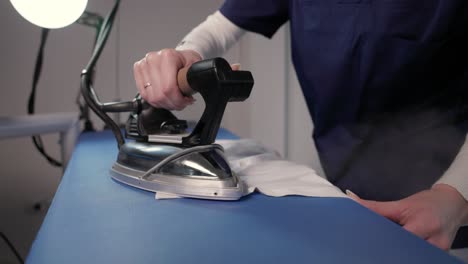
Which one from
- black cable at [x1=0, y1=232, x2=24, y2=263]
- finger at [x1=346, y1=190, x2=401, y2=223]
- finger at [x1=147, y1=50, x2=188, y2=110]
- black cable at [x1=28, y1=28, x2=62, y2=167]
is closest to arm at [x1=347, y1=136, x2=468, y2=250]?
finger at [x1=346, y1=190, x2=401, y2=223]

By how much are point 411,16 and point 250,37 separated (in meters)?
0.68

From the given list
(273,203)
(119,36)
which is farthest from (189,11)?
(273,203)

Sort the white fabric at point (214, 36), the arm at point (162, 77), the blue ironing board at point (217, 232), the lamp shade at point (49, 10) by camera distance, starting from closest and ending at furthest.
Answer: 1. the blue ironing board at point (217, 232)
2. the arm at point (162, 77)
3. the lamp shade at point (49, 10)
4. the white fabric at point (214, 36)

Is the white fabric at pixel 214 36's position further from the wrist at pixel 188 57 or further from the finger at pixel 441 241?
the finger at pixel 441 241

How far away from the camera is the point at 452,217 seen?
353 millimetres

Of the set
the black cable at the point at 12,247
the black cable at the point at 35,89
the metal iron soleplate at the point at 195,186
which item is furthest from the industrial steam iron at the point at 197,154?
the black cable at the point at 35,89

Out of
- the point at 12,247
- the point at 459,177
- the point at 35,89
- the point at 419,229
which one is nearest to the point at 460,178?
the point at 459,177

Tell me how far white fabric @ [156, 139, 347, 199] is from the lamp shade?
39cm

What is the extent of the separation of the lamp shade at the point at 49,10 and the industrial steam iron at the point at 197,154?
34 cm

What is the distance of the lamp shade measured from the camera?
0.60m

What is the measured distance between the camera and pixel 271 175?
0.46 meters

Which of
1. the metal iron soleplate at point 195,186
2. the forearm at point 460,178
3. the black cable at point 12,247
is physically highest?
the forearm at point 460,178

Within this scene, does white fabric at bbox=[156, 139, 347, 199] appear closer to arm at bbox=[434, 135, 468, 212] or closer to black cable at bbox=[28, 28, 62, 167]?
arm at bbox=[434, 135, 468, 212]

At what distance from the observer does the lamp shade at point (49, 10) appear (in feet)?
1.96
